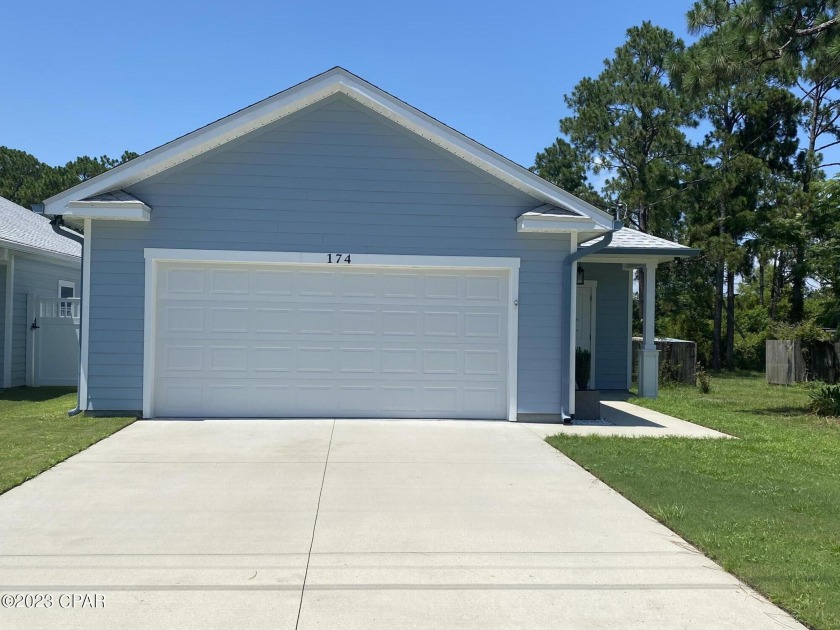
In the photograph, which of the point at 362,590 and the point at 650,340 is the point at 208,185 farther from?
the point at 650,340

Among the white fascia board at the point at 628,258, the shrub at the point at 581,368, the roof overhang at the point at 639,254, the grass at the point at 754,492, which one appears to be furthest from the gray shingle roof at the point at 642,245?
the grass at the point at 754,492

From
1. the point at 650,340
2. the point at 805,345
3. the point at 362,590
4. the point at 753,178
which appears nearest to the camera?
the point at 362,590

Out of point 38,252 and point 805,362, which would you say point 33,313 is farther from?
point 805,362

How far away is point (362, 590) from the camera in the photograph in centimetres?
456

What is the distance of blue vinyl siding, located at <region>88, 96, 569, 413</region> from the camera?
420 inches

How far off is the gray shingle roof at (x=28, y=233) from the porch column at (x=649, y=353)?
12846 millimetres

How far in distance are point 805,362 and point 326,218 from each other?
1722 cm

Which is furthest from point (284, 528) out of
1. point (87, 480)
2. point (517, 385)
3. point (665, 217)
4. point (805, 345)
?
point (665, 217)

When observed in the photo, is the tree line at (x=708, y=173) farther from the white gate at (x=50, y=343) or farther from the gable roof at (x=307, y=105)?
the white gate at (x=50, y=343)

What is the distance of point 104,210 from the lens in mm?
10305

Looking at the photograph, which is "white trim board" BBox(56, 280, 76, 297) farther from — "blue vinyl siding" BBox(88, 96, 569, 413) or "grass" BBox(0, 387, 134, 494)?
"blue vinyl siding" BBox(88, 96, 569, 413)

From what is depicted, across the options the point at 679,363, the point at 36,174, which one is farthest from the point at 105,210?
the point at 36,174

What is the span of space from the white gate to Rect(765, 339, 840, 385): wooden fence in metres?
19.3

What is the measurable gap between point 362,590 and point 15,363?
13.4m
